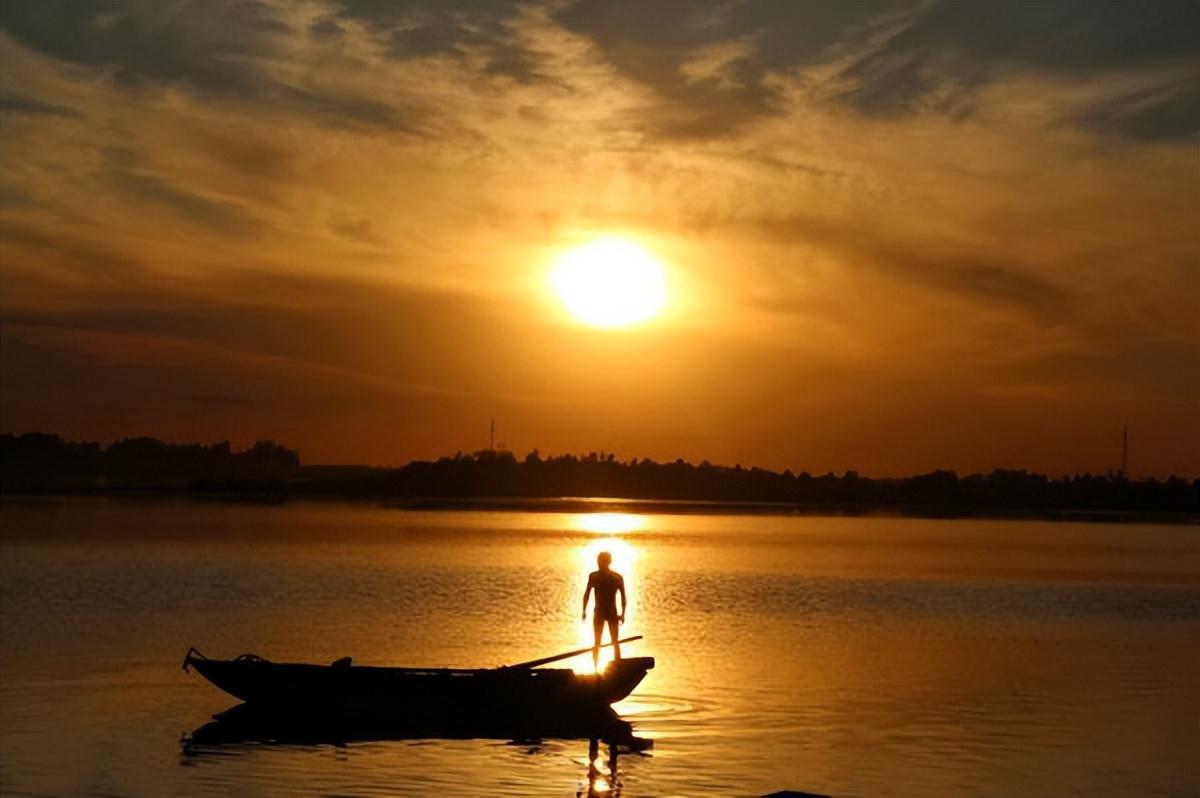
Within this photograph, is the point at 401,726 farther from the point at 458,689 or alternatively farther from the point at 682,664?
the point at 682,664

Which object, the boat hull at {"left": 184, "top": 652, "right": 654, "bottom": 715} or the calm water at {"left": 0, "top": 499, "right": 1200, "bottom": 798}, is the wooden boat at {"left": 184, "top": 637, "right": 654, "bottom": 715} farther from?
the calm water at {"left": 0, "top": 499, "right": 1200, "bottom": 798}

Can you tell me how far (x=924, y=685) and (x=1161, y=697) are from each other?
5.07 metres

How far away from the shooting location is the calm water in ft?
74.7

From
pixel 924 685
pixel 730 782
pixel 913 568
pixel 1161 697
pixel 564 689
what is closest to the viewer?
pixel 730 782

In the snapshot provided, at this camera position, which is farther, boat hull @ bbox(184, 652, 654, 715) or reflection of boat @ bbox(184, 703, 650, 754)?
boat hull @ bbox(184, 652, 654, 715)

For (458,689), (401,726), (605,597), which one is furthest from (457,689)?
(605,597)

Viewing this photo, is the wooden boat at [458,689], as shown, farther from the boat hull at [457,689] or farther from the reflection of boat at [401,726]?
the reflection of boat at [401,726]

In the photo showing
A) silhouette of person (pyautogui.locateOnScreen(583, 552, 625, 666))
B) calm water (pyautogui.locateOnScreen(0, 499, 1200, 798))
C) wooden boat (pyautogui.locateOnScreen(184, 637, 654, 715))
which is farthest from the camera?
silhouette of person (pyautogui.locateOnScreen(583, 552, 625, 666))

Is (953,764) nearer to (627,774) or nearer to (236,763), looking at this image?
(627,774)

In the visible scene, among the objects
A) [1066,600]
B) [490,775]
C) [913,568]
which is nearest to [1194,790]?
[490,775]

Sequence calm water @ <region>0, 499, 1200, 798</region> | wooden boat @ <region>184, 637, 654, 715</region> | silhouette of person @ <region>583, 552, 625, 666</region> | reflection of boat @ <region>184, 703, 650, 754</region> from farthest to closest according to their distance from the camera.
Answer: silhouette of person @ <region>583, 552, 625, 666</region>
wooden boat @ <region>184, 637, 654, 715</region>
reflection of boat @ <region>184, 703, 650, 754</region>
calm water @ <region>0, 499, 1200, 798</region>

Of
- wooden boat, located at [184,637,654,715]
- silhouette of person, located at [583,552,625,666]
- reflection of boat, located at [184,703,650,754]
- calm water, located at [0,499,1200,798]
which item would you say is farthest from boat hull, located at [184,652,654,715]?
silhouette of person, located at [583,552,625,666]

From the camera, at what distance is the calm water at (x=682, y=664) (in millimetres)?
22766

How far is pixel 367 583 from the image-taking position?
2525 inches
